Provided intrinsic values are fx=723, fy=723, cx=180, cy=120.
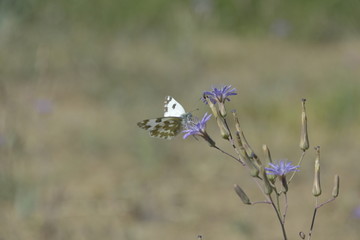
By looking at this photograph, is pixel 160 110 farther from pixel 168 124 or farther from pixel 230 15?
pixel 230 15

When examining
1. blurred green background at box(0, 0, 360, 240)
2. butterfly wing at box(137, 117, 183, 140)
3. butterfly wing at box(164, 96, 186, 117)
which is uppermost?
blurred green background at box(0, 0, 360, 240)

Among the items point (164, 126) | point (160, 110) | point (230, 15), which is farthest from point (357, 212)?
point (230, 15)

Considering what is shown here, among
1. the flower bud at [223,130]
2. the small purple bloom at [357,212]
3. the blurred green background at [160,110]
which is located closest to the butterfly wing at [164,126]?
the flower bud at [223,130]

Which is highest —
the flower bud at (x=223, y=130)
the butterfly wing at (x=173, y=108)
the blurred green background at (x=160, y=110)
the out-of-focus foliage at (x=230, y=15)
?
the out-of-focus foliage at (x=230, y=15)

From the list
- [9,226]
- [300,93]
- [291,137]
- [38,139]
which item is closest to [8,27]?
[38,139]

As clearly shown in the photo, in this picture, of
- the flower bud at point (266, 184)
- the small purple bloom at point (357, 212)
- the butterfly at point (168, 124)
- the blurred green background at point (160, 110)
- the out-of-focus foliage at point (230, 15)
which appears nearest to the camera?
the flower bud at point (266, 184)

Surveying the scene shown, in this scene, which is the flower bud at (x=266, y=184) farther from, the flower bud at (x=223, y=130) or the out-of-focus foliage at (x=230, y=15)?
the out-of-focus foliage at (x=230, y=15)

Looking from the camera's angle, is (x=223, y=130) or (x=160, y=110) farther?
(x=160, y=110)

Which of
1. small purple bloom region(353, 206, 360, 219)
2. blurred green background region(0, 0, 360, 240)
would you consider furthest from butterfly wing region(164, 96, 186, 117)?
small purple bloom region(353, 206, 360, 219)

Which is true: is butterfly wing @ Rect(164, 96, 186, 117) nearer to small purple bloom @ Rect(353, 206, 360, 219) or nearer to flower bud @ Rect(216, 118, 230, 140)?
flower bud @ Rect(216, 118, 230, 140)
